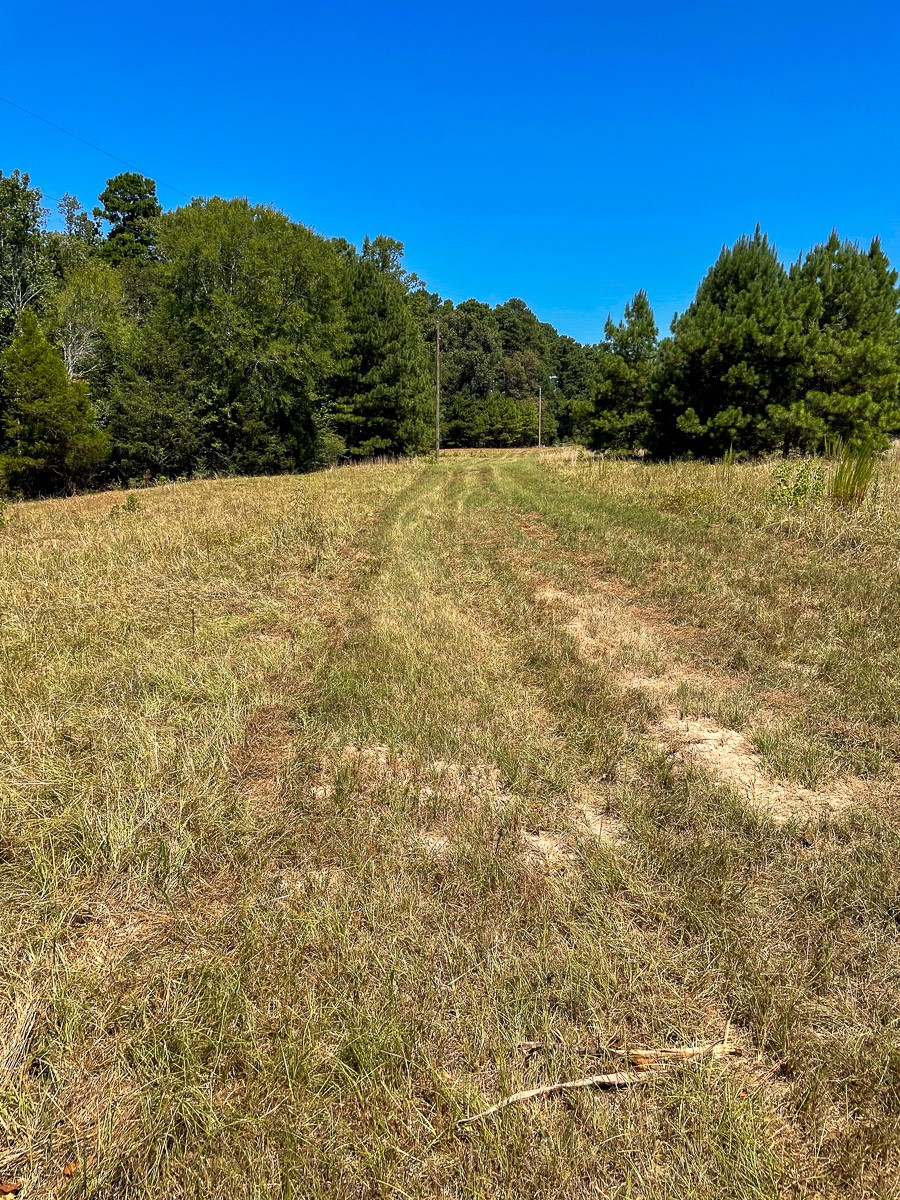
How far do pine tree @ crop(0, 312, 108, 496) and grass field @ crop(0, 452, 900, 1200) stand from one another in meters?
20.9

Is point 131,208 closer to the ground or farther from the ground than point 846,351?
farther from the ground

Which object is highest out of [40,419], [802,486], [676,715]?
[40,419]

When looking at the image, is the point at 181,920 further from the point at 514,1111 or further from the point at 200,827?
the point at 514,1111

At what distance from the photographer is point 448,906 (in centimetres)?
203

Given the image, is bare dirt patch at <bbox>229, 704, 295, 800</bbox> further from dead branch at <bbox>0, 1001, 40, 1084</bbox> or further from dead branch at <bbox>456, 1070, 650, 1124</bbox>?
dead branch at <bbox>456, 1070, 650, 1124</bbox>

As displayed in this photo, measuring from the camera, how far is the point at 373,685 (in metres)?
3.84

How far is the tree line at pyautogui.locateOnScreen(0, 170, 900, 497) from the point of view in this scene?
15117mm

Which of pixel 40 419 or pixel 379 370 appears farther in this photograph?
pixel 379 370

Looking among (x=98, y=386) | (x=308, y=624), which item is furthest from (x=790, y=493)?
(x=98, y=386)

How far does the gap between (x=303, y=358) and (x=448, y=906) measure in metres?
28.5

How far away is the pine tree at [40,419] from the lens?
65.6ft

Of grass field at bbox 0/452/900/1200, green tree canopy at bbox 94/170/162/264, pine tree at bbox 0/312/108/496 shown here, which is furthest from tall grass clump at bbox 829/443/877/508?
green tree canopy at bbox 94/170/162/264

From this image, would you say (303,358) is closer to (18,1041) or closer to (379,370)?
(379,370)

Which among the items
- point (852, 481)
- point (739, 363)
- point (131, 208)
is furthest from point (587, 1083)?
point (131, 208)
